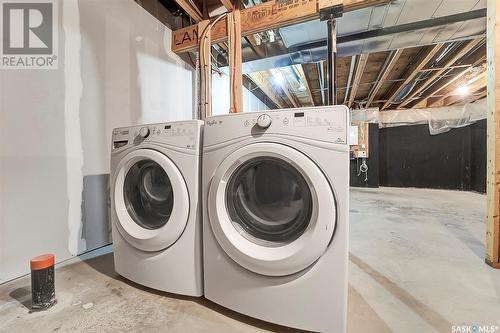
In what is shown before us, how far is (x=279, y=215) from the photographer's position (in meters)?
1.06

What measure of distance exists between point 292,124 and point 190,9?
1.86m

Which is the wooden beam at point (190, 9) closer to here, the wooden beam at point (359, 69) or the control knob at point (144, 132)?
the control knob at point (144, 132)

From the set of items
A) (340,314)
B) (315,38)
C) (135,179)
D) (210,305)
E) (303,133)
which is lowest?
(210,305)

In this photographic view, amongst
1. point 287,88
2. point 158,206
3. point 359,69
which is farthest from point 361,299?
point 287,88

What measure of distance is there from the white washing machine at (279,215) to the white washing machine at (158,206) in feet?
0.26

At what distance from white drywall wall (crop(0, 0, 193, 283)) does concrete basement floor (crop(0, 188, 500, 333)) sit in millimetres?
257

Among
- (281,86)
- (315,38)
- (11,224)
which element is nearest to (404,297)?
(315,38)

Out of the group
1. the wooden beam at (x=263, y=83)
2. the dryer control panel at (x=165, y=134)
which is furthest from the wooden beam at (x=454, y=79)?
the dryer control panel at (x=165, y=134)

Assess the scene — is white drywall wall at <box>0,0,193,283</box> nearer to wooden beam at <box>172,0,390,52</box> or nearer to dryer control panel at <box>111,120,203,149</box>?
dryer control panel at <box>111,120,203,149</box>

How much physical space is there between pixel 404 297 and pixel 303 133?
1.02 metres

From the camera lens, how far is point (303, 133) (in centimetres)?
89

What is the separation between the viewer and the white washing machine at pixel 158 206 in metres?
1.12

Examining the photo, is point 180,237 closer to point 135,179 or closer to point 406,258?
point 135,179

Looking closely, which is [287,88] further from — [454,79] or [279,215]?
[279,215]
